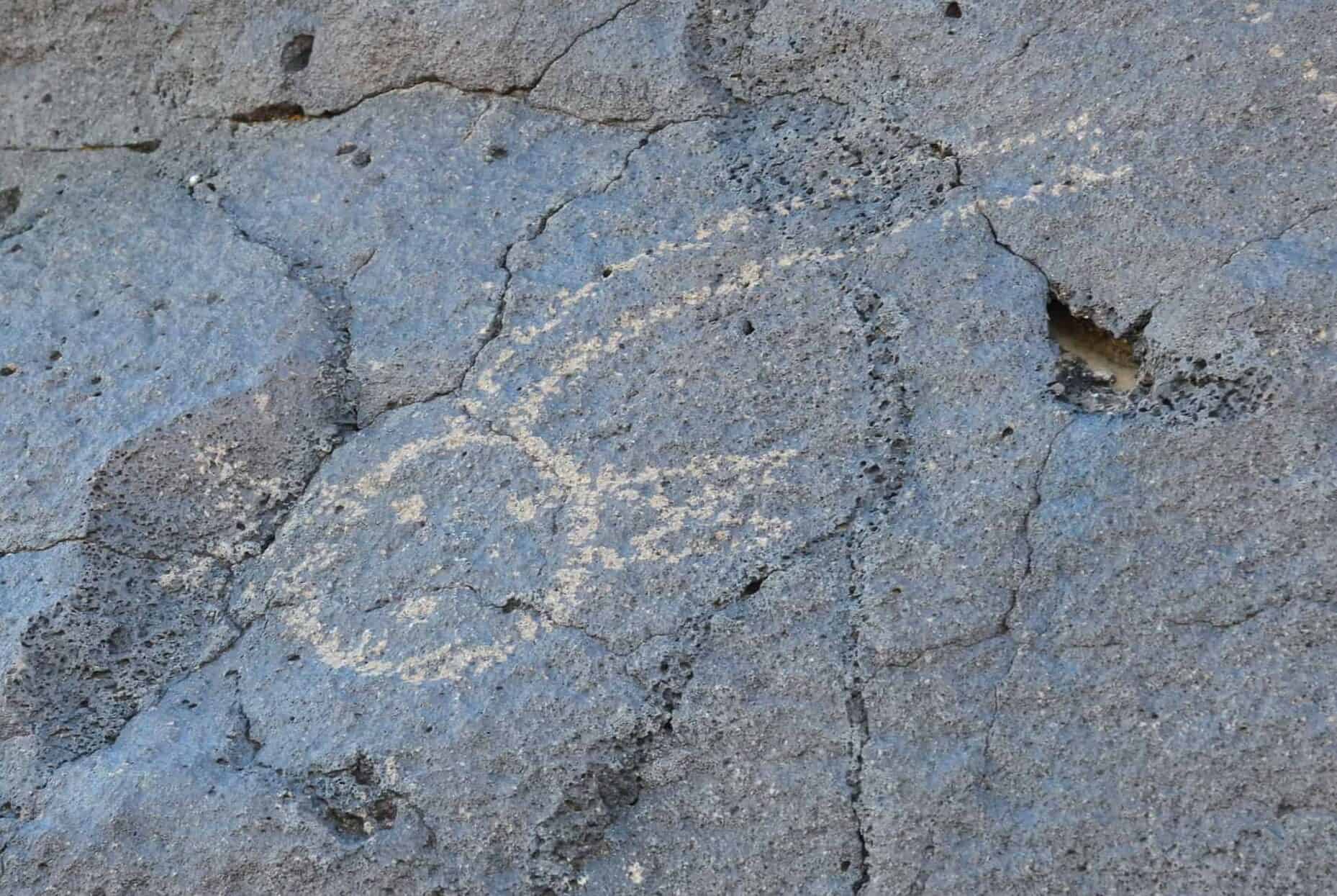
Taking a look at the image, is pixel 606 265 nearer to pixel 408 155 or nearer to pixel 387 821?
pixel 408 155

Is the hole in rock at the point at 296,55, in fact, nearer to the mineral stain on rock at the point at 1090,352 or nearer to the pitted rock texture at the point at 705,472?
the pitted rock texture at the point at 705,472

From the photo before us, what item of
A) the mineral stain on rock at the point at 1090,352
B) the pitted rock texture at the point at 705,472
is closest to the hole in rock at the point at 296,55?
the pitted rock texture at the point at 705,472

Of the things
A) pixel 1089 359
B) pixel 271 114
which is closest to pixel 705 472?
pixel 1089 359

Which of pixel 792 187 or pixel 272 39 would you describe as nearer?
pixel 792 187

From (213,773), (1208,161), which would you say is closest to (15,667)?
(213,773)

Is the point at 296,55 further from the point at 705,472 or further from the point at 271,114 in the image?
the point at 705,472

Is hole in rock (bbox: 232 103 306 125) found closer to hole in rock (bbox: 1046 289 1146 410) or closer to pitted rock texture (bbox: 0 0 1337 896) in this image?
pitted rock texture (bbox: 0 0 1337 896)
